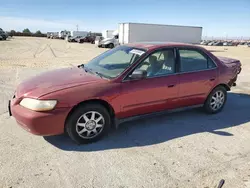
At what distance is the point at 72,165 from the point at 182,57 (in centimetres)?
281

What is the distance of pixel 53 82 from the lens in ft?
12.2

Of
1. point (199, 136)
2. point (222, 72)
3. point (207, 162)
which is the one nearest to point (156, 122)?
point (199, 136)

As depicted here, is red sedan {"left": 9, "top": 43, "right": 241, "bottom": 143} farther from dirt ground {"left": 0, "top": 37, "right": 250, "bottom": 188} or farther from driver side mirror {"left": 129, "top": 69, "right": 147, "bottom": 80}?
dirt ground {"left": 0, "top": 37, "right": 250, "bottom": 188}

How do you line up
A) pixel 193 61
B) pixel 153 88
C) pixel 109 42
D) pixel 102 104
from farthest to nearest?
pixel 109 42 < pixel 193 61 < pixel 153 88 < pixel 102 104

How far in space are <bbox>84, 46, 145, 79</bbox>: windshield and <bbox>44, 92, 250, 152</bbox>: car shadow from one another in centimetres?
105

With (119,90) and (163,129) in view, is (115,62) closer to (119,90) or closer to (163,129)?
(119,90)

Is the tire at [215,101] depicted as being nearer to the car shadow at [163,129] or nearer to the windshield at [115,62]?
the car shadow at [163,129]

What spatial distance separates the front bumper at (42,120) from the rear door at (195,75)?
2.25 meters

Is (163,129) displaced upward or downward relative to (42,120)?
downward

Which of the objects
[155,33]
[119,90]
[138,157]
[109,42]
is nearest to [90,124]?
[119,90]

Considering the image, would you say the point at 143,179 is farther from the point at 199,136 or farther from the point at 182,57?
the point at 182,57

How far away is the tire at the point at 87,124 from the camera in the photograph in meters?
3.47

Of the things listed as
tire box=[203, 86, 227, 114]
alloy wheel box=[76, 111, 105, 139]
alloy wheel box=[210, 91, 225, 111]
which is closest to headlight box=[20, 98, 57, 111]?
alloy wheel box=[76, 111, 105, 139]

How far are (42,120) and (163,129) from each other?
211 cm
